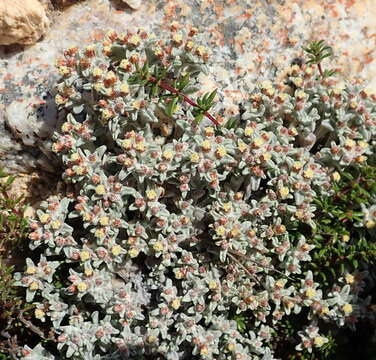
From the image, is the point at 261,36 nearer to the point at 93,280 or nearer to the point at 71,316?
the point at 93,280

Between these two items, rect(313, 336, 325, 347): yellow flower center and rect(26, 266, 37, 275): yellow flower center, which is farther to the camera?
rect(313, 336, 325, 347): yellow flower center

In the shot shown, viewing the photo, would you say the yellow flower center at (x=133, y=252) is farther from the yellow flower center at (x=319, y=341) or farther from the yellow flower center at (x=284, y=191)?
the yellow flower center at (x=319, y=341)

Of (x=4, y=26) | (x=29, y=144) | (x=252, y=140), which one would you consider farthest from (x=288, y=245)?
(x=4, y=26)

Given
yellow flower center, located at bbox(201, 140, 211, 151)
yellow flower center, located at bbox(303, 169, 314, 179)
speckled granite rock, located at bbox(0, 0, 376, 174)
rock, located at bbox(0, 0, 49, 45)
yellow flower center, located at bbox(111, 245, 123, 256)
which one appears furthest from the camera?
speckled granite rock, located at bbox(0, 0, 376, 174)

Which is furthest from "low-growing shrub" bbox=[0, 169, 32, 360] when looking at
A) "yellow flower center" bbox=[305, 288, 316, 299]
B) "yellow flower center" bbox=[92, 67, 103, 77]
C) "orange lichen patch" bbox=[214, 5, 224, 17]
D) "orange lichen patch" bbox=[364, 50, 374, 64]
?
"orange lichen patch" bbox=[364, 50, 374, 64]

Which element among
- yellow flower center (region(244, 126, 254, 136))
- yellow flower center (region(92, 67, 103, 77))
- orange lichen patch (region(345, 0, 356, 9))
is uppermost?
orange lichen patch (region(345, 0, 356, 9))

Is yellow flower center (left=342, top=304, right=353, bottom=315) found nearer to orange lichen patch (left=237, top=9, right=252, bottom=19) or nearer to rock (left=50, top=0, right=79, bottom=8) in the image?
orange lichen patch (left=237, top=9, right=252, bottom=19)

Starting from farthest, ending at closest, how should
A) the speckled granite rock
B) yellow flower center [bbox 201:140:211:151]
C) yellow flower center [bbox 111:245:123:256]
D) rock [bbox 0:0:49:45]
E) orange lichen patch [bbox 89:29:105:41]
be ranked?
orange lichen patch [bbox 89:29:105:41], the speckled granite rock, rock [bbox 0:0:49:45], yellow flower center [bbox 111:245:123:256], yellow flower center [bbox 201:140:211:151]
